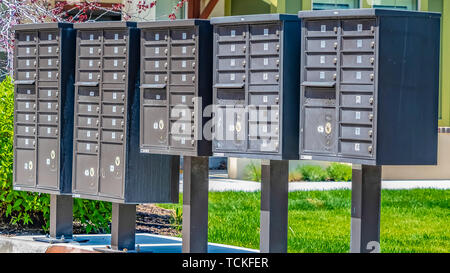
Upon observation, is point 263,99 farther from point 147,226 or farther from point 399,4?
point 399,4

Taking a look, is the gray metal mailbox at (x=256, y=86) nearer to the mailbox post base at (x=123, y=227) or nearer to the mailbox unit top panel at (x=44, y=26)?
the mailbox post base at (x=123, y=227)

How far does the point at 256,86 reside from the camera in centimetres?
729

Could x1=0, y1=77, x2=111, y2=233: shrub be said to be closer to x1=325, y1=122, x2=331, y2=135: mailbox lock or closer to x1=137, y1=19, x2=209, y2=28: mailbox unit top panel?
x1=137, y1=19, x2=209, y2=28: mailbox unit top panel

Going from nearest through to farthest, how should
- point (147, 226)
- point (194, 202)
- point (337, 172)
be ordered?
1. point (194, 202)
2. point (147, 226)
3. point (337, 172)

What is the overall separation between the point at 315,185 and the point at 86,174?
25.9 ft

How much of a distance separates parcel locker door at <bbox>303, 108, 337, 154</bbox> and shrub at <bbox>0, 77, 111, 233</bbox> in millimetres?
3293

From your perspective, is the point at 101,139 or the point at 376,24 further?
the point at 101,139

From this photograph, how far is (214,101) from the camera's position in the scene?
24.7ft

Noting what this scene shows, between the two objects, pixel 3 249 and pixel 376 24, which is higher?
pixel 376 24

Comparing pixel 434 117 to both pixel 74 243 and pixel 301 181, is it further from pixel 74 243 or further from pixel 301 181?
pixel 301 181

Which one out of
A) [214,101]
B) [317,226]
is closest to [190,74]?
[214,101]

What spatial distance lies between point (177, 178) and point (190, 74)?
3.68ft

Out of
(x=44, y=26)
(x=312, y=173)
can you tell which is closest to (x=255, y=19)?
(x=44, y=26)

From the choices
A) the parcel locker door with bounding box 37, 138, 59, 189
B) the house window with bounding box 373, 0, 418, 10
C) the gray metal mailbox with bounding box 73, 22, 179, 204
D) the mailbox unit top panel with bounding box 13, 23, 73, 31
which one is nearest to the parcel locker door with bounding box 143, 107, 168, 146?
the gray metal mailbox with bounding box 73, 22, 179, 204
